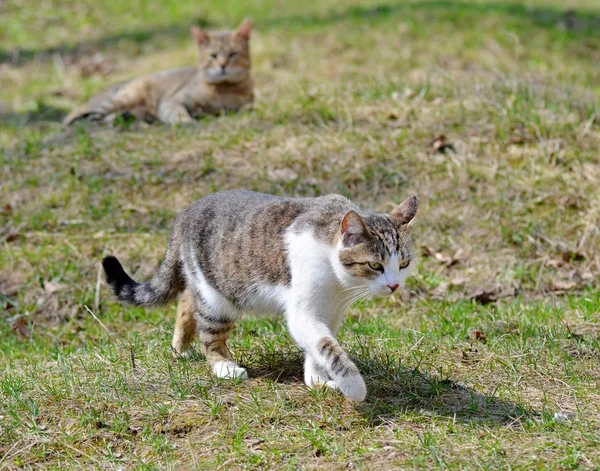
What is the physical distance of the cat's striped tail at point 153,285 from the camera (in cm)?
447

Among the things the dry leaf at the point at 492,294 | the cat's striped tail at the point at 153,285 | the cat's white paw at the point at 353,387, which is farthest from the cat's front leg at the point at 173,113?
the cat's white paw at the point at 353,387

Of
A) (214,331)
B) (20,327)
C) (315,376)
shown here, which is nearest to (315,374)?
(315,376)

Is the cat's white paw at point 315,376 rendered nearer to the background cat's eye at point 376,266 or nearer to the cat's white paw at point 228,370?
the cat's white paw at point 228,370

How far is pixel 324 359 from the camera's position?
3604 mm

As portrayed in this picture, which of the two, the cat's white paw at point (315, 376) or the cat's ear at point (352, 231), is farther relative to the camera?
the cat's white paw at point (315, 376)

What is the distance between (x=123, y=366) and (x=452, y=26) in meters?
7.76

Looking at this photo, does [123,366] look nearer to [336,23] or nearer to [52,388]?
[52,388]

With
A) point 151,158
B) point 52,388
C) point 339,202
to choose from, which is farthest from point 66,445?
point 151,158

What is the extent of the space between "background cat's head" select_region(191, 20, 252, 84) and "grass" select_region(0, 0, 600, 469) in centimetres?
40

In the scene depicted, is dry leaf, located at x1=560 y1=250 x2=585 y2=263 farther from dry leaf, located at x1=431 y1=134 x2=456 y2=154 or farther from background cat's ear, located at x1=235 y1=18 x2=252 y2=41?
background cat's ear, located at x1=235 y1=18 x2=252 y2=41

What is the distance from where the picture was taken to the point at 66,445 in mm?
3529

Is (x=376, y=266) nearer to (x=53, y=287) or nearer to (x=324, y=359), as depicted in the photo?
(x=324, y=359)

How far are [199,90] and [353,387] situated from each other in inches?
204

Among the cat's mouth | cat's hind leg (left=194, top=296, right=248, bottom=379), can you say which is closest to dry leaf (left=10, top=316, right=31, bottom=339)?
cat's hind leg (left=194, top=296, right=248, bottom=379)
